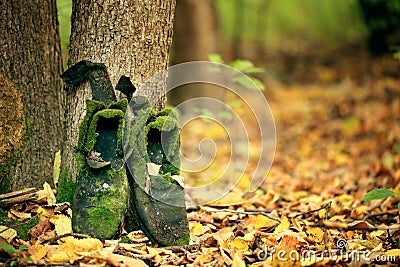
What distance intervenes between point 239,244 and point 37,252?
3.54 ft

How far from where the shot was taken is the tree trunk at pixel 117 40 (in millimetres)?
3012

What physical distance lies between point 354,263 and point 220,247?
0.71 metres

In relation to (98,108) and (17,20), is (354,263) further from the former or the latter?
(17,20)

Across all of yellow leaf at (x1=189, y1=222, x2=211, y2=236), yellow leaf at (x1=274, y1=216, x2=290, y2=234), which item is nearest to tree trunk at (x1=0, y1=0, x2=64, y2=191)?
yellow leaf at (x1=189, y1=222, x2=211, y2=236)

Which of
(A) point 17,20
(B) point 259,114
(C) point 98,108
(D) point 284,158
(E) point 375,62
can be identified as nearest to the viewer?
(C) point 98,108

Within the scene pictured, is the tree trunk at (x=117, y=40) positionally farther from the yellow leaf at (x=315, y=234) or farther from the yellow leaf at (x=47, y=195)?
the yellow leaf at (x=315, y=234)

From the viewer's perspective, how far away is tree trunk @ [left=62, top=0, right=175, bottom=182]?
301 cm

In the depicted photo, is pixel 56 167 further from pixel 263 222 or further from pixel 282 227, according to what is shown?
pixel 282 227

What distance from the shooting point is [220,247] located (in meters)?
2.88

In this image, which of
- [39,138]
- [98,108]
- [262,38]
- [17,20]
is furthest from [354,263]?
[262,38]

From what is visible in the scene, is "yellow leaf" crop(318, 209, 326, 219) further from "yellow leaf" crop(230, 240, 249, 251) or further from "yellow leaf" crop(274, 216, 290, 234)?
"yellow leaf" crop(230, 240, 249, 251)

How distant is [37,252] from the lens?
259 centimetres

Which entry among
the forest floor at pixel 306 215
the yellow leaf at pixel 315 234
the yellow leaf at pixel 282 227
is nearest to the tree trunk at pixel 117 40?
the forest floor at pixel 306 215

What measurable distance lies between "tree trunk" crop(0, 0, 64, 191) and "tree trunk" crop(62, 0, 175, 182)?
11.7 inches
